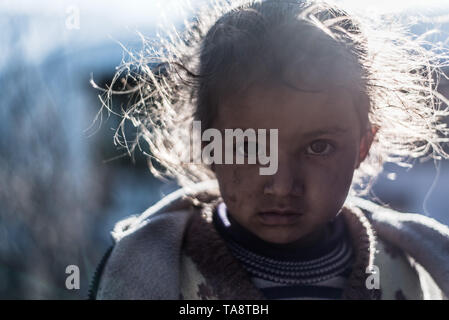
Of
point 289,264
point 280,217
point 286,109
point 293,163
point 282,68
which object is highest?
point 282,68

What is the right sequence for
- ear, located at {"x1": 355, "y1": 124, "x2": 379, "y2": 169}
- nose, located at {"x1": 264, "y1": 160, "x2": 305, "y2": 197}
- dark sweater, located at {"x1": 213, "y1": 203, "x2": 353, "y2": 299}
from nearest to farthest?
nose, located at {"x1": 264, "y1": 160, "x2": 305, "y2": 197}
dark sweater, located at {"x1": 213, "y1": 203, "x2": 353, "y2": 299}
ear, located at {"x1": 355, "y1": 124, "x2": 379, "y2": 169}

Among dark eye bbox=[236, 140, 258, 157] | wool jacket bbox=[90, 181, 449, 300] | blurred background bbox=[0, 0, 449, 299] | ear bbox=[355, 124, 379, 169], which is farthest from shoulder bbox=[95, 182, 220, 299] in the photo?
blurred background bbox=[0, 0, 449, 299]

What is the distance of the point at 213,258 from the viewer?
1.29 m

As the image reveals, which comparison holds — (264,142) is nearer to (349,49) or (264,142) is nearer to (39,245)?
(349,49)

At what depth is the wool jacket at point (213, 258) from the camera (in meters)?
1.22

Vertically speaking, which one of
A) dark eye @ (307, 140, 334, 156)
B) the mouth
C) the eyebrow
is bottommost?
the mouth

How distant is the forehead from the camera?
1193 mm

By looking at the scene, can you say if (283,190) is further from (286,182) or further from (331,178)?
(331,178)

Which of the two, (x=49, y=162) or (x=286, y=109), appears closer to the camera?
(x=286, y=109)

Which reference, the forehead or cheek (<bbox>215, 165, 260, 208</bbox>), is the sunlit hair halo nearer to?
the forehead

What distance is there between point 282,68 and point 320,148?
0.70 feet

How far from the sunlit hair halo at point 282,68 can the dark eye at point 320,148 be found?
0.44ft

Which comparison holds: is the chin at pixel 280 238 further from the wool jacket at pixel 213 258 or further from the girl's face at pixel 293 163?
the wool jacket at pixel 213 258

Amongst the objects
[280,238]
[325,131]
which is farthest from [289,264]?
[325,131]
